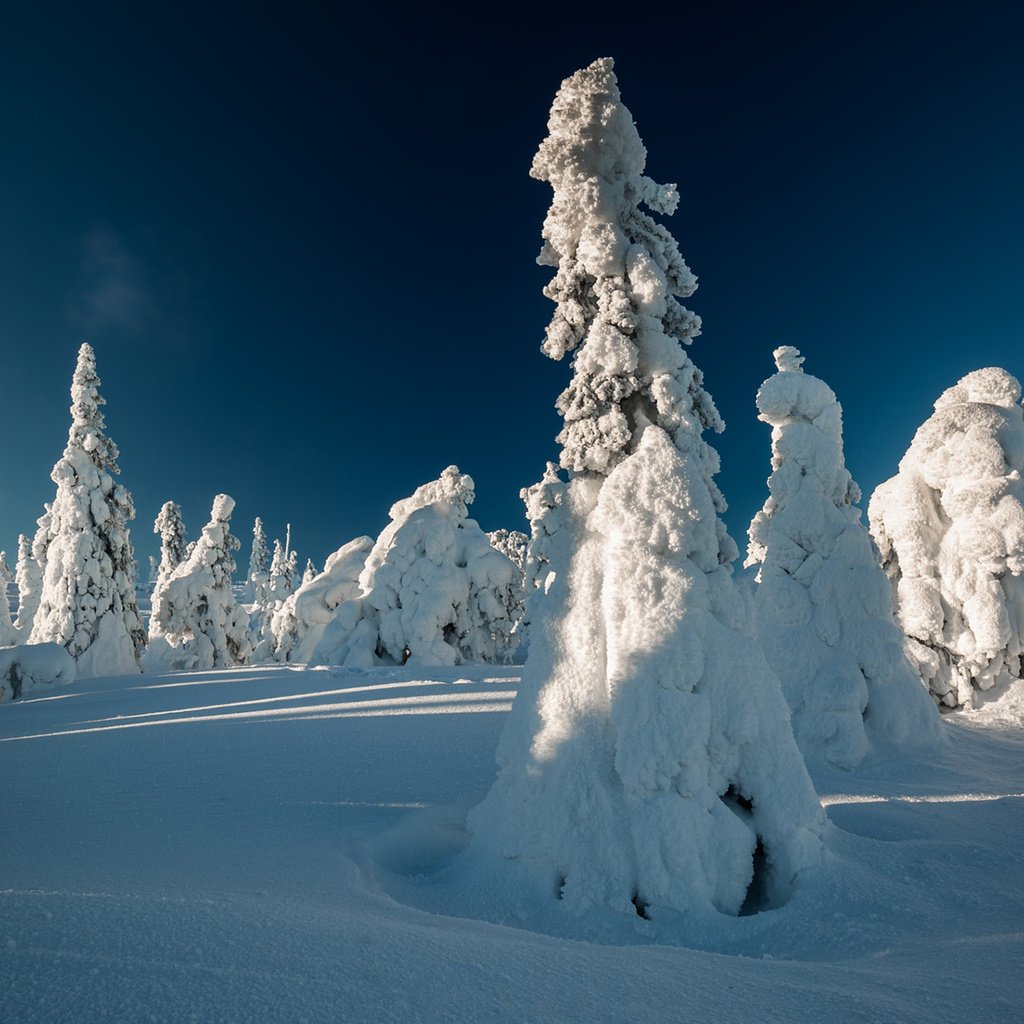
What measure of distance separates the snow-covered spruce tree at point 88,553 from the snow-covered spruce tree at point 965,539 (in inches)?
1165

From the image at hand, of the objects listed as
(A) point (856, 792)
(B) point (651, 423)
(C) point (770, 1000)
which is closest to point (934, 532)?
(A) point (856, 792)

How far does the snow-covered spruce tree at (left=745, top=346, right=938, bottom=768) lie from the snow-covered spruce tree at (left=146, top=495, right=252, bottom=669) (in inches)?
1121

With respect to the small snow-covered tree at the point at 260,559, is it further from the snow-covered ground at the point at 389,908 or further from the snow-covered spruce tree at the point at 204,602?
the snow-covered ground at the point at 389,908

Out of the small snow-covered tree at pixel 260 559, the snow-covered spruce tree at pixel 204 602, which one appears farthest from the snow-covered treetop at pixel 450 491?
the small snow-covered tree at pixel 260 559

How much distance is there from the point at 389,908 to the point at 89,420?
30.0 metres

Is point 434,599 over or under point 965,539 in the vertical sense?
under

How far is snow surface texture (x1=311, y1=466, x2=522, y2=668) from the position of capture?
2388cm

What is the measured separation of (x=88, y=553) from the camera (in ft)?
83.9

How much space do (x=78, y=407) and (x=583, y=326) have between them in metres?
28.6

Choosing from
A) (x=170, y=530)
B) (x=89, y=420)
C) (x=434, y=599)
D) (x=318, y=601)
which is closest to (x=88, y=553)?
(x=89, y=420)

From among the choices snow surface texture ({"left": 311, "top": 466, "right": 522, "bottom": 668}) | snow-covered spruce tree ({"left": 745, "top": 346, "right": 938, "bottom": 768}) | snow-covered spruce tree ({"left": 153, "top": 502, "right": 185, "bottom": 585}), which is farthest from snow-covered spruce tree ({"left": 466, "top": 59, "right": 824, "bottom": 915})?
snow-covered spruce tree ({"left": 153, "top": 502, "right": 185, "bottom": 585})

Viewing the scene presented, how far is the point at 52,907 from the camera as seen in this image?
303 cm

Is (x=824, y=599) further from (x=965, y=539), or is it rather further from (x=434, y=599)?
(x=434, y=599)

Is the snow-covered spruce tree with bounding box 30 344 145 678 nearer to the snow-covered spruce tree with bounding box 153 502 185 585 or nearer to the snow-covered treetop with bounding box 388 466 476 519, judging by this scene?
the snow-covered treetop with bounding box 388 466 476 519
